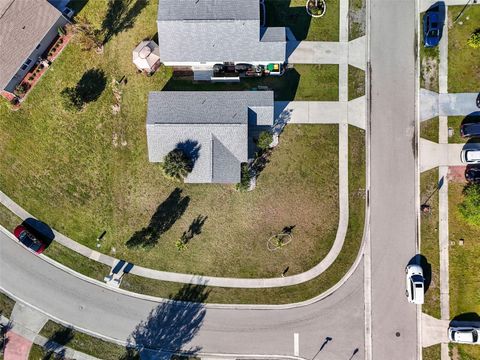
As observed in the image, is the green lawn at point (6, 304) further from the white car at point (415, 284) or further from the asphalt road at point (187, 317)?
the white car at point (415, 284)

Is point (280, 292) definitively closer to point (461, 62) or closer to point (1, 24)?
point (461, 62)

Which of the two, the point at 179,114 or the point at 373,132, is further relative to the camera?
the point at 373,132

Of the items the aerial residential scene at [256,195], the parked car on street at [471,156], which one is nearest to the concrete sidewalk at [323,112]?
the aerial residential scene at [256,195]

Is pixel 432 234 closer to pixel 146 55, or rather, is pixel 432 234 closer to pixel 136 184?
pixel 136 184

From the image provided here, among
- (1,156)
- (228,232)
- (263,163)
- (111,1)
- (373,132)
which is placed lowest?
(228,232)

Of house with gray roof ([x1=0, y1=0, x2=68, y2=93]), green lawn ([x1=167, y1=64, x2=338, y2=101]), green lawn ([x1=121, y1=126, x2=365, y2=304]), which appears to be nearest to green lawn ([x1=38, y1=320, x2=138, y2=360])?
green lawn ([x1=121, y1=126, x2=365, y2=304])

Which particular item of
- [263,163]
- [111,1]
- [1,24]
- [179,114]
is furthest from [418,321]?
[1,24]

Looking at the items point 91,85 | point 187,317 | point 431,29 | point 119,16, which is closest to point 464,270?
point 431,29
